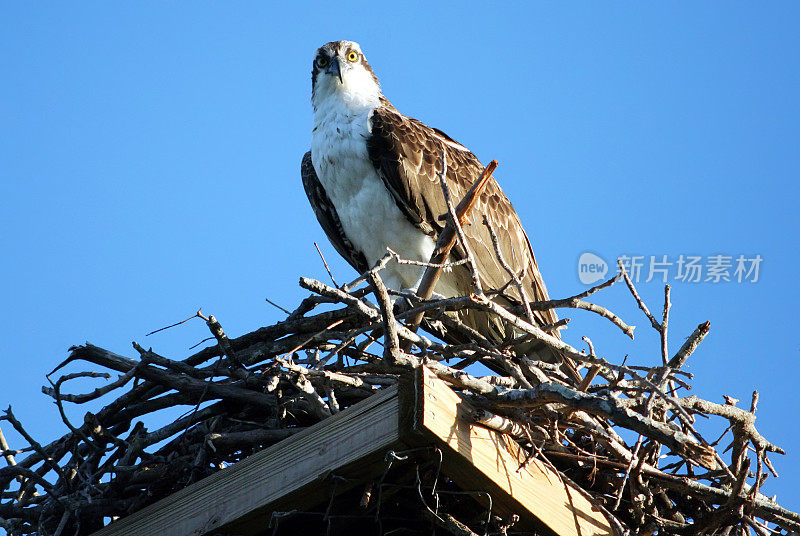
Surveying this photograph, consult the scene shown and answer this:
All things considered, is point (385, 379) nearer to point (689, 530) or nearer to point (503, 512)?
point (503, 512)

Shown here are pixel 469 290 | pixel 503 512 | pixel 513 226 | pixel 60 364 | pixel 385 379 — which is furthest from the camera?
pixel 513 226

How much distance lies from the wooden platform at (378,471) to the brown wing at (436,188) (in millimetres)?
1994

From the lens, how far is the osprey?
486 centimetres

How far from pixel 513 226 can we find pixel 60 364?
9.40ft

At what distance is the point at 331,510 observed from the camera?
9.31 feet

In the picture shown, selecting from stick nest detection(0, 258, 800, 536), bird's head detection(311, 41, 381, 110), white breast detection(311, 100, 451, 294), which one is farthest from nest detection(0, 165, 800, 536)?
bird's head detection(311, 41, 381, 110)

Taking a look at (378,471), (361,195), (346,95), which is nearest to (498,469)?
(378,471)

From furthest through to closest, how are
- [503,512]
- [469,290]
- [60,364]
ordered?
[469,290] → [60,364] → [503,512]

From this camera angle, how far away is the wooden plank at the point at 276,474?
256 cm

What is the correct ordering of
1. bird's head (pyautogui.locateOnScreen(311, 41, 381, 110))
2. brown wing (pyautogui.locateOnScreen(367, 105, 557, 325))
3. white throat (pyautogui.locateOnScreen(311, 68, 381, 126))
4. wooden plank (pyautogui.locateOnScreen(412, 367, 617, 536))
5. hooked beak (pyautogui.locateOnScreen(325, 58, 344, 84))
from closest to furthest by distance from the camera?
wooden plank (pyautogui.locateOnScreen(412, 367, 617, 536)), brown wing (pyautogui.locateOnScreen(367, 105, 557, 325)), white throat (pyautogui.locateOnScreen(311, 68, 381, 126)), bird's head (pyautogui.locateOnScreen(311, 41, 381, 110)), hooked beak (pyautogui.locateOnScreen(325, 58, 344, 84))

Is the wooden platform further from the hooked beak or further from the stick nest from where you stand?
the hooked beak

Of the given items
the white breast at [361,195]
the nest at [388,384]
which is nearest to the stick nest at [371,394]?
the nest at [388,384]

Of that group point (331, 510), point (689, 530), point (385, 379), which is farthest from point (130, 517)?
point (689, 530)

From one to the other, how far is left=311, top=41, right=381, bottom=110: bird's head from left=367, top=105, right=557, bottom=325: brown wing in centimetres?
20
